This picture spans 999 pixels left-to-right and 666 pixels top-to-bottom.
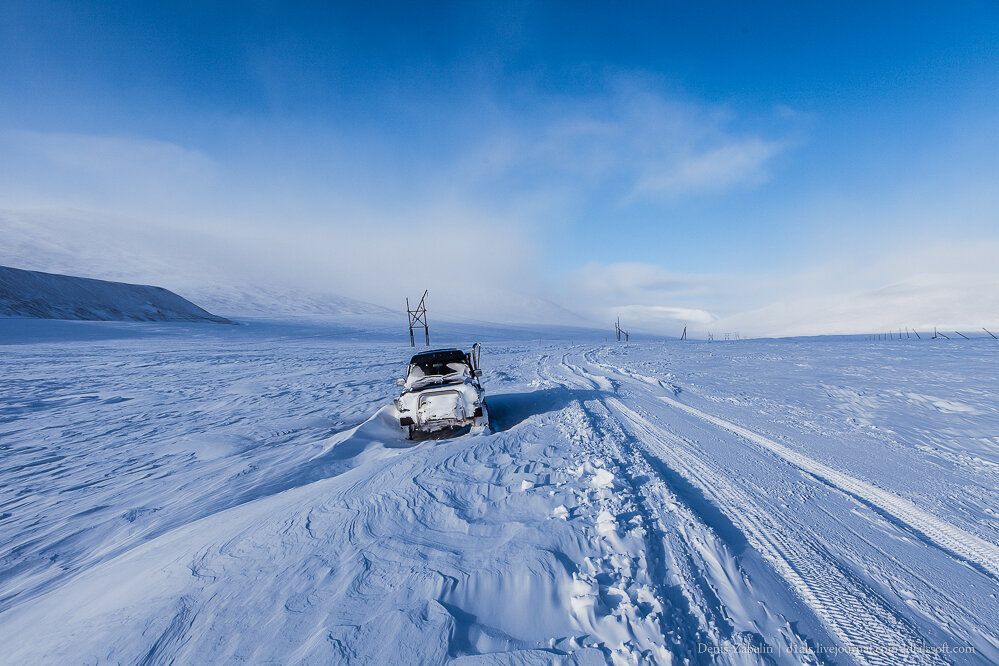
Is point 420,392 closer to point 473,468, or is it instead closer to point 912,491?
point 473,468

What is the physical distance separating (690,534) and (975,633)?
5.03 feet

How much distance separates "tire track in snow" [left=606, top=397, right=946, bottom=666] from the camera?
2154mm

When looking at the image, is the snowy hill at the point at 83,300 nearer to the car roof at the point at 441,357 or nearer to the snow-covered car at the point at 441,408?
the car roof at the point at 441,357

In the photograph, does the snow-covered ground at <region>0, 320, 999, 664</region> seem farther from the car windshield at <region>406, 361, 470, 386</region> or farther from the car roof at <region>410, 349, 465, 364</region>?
the car roof at <region>410, 349, 465, 364</region>

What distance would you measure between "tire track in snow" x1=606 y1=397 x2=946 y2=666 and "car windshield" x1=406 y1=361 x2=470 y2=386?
487 cm

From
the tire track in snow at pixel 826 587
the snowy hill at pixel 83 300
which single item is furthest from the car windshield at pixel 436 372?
the snowy hill at pixel 83 300

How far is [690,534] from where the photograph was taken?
318cm

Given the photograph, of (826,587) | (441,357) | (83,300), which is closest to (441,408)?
(441,357)

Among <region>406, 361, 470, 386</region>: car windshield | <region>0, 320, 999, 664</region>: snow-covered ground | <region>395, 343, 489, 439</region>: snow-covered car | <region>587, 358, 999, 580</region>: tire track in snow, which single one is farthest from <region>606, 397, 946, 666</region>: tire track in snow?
<region>406, 361, 470, 386</region>: car windshield

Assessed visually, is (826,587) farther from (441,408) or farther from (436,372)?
(436,372)

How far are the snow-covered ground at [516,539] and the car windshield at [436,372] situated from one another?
1152mm

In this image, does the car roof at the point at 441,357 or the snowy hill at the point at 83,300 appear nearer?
the car roof at the point at 441,357

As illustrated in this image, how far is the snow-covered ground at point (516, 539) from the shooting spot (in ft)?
7.29

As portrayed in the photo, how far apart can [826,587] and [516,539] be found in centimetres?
220
